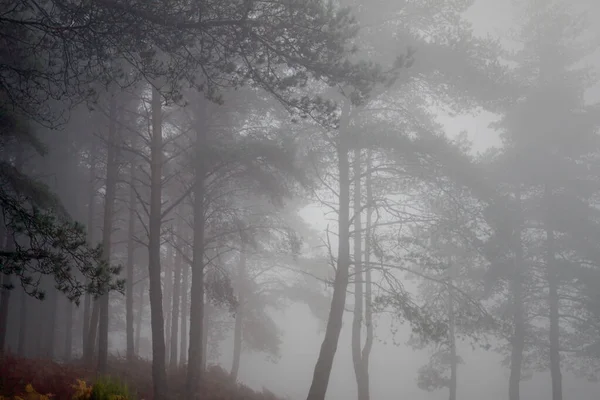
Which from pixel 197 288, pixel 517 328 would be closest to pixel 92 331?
pixel 197 288

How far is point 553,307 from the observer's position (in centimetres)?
1650

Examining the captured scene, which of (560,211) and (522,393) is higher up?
(560,211)

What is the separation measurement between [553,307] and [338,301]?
→ 10.4 meters

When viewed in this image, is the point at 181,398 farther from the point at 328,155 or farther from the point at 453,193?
the point at 453,193

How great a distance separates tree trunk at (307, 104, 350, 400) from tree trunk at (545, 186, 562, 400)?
9.92 metres

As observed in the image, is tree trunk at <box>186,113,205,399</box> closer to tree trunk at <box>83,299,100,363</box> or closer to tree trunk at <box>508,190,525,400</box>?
tree trunk at <box>83,299,100,363</box>

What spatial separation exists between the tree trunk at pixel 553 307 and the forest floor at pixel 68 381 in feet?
35.4

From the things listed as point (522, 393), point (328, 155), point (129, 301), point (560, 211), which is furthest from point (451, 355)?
point (522, 393)

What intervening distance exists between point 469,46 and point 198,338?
35.3 ft

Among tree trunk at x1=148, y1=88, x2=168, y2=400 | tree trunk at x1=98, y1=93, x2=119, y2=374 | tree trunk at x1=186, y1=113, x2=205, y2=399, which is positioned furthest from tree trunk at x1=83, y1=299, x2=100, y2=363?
tree trunk at x1=148, y1=88, x2=168, y2=400

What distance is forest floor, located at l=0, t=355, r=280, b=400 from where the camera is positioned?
24.6 feet

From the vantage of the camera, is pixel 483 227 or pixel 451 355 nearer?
pixel 483 227

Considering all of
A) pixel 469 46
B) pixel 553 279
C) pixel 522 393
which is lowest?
pixel 522 393

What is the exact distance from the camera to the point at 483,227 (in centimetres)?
1290
